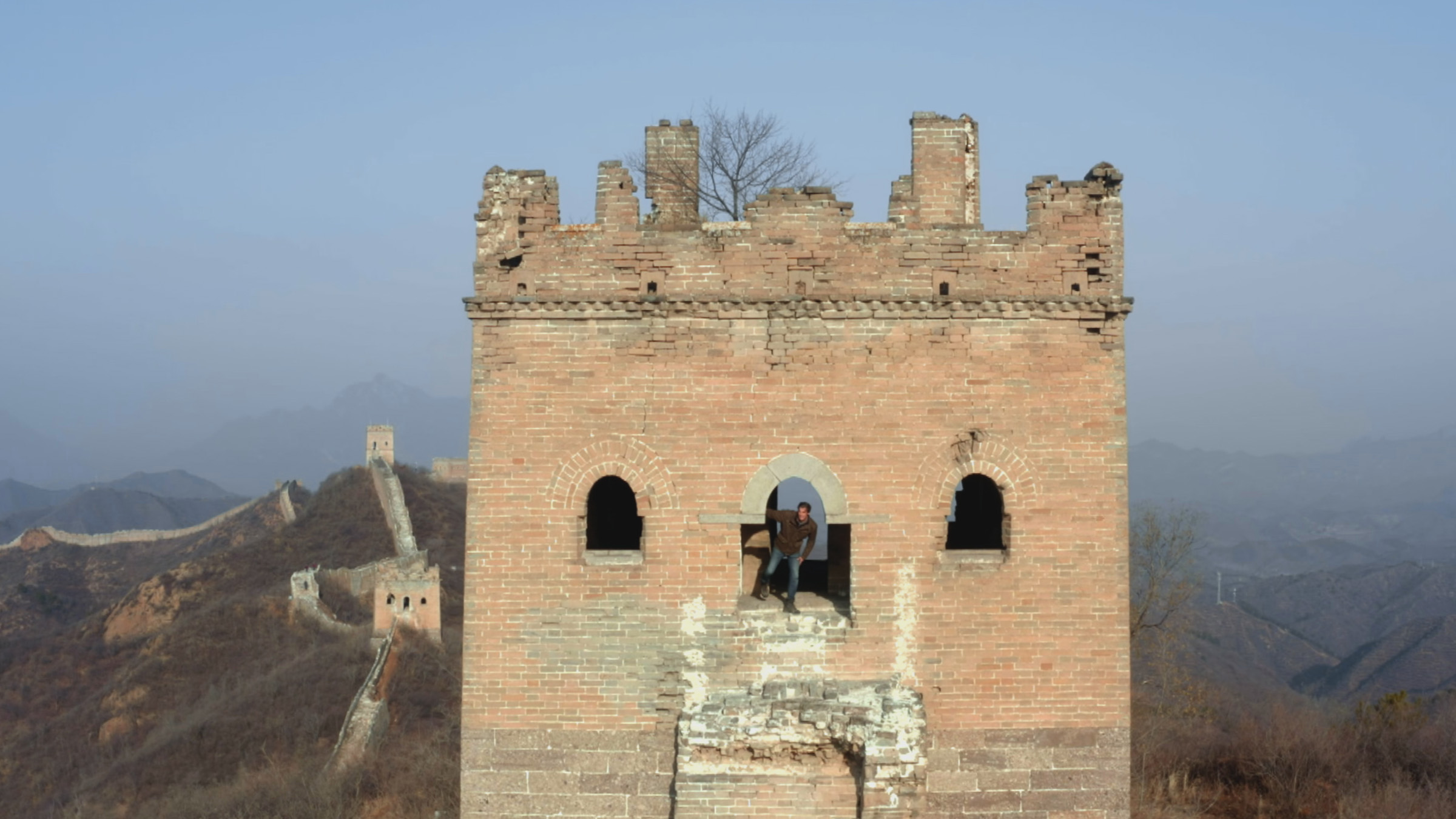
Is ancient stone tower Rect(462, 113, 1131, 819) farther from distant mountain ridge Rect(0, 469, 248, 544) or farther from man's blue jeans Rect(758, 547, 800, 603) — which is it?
distant mountain ridge Rect(0, 469, 248, 544)

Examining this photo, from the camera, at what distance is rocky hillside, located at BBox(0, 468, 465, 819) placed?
22.2 metres

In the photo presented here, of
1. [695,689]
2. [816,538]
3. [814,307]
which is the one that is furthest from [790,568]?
[814,307]

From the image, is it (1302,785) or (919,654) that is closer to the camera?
(919,654)

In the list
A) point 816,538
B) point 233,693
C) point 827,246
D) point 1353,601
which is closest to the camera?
point 827,246

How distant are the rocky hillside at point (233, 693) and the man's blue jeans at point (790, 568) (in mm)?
8337

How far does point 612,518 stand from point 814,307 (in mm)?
4460

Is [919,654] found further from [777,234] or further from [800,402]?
[777,234]

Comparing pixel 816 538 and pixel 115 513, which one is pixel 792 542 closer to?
pixel 816 538

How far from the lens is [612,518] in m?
13.4

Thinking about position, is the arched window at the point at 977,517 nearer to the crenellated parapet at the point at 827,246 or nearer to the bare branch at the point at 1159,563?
the crenellated parapet at the point at 827,246

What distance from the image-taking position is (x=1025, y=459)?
10.2 meters

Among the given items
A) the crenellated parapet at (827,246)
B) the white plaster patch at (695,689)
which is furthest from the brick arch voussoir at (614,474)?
the white plaster patch at (695,689)

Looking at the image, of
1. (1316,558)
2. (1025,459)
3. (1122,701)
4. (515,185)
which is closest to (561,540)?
(515,185)

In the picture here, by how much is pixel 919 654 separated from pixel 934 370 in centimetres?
256
